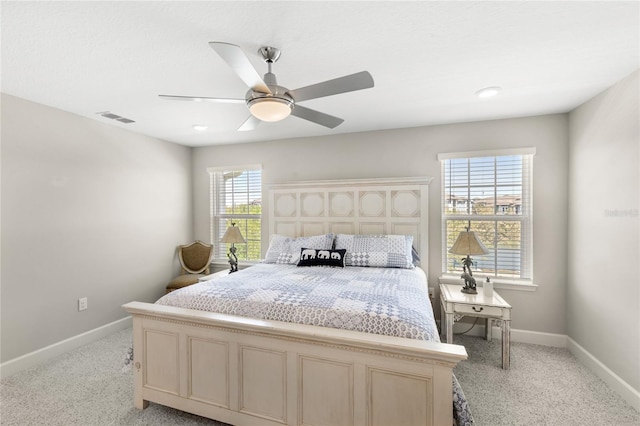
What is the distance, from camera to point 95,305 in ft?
10.6

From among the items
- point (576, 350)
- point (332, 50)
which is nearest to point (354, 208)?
point (332, 50)

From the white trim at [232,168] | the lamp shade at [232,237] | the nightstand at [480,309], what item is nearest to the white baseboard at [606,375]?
the nightstand at [480,309]

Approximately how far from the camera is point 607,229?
94.8 inches

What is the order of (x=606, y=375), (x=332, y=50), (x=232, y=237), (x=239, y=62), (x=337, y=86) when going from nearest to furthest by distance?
(x=239, y=62) → (x=337, y=86) → (x=332, y=50) → (x=606, y=375) → (x=232, y=237)

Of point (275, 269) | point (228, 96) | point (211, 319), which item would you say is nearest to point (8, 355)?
point (211, 319)

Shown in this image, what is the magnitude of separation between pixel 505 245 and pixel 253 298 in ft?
9.37

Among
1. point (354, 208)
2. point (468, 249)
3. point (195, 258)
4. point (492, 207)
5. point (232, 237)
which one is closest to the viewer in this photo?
point (468, 249)

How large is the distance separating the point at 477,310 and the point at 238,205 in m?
3.38

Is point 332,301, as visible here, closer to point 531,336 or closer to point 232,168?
point 531,336

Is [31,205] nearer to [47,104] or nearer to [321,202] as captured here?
[47,104]

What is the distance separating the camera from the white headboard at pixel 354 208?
346 cm

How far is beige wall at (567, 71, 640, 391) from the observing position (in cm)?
214

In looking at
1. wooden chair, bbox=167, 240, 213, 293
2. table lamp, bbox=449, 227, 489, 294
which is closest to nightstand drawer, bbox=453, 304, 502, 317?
table lamp, bbox=449, 227, 489, 294

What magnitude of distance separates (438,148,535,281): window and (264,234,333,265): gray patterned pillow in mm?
1419
